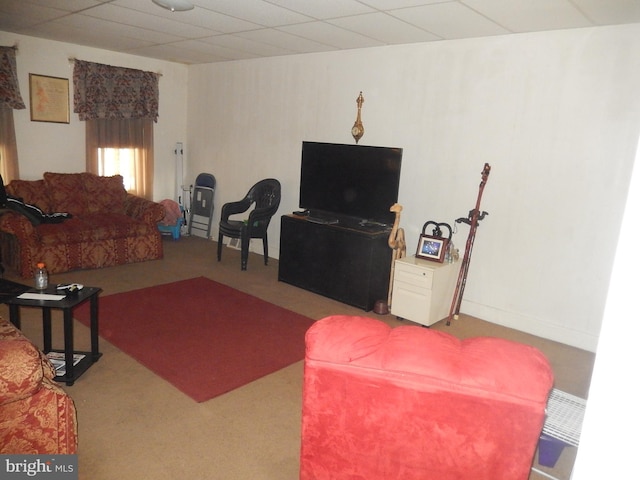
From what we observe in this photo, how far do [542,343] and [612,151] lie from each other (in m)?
1.56

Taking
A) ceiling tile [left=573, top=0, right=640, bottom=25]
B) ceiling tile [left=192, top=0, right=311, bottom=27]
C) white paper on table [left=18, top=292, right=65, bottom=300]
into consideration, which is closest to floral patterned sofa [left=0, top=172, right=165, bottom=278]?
white paper on table [left=18, top=292, right=65, bottom=300]


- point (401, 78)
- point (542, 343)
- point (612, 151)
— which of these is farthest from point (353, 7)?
point (542, 343)

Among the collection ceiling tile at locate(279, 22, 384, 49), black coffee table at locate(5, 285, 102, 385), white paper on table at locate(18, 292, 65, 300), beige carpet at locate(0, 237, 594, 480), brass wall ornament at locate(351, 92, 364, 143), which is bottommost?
beige carpet at locate(0, 237, 594, 480)

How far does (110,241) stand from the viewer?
5082 millimetres

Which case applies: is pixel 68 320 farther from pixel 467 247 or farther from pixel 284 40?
pixel 284 40

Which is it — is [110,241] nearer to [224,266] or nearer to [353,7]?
[224,266]

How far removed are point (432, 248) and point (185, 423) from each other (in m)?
2.49

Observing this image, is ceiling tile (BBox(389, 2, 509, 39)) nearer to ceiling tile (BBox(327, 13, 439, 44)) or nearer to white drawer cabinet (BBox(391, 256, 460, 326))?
ceiling tile (BBox(327, 13, 439, 44))

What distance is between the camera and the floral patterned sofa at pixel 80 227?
4.53m

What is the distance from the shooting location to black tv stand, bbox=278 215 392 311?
13.9 feet

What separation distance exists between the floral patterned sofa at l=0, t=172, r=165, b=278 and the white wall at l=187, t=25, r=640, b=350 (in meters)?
2.39

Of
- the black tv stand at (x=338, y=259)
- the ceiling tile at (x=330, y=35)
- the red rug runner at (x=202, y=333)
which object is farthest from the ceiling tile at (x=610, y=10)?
the red rug runner at (x=202, y=333)

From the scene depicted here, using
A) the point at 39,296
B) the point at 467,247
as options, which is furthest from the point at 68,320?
the point at 467,247

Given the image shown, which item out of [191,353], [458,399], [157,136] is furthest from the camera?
[157,136]
